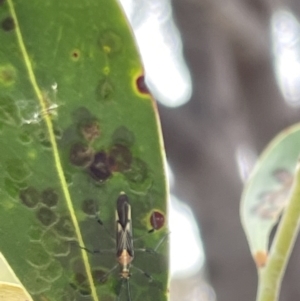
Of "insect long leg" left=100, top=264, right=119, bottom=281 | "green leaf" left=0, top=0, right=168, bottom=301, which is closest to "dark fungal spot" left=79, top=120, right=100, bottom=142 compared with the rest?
"green leaf" left=0, top=0, right=168, bottom=301

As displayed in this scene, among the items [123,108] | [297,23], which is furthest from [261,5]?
[123,108]

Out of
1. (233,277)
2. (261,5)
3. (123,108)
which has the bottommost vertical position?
(233,277)

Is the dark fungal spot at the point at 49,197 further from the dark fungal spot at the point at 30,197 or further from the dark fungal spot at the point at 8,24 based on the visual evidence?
the dark fungal spot at the point at 8,24

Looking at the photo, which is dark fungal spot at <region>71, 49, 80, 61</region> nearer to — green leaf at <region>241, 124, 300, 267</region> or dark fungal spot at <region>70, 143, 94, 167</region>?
dark fungal spot at <region>70, 143, 94, 167</region>

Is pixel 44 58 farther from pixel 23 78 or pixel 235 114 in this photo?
pixel 235 114

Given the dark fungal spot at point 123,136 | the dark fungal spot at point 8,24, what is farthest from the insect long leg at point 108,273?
the dark fungal spot at point 8,24
